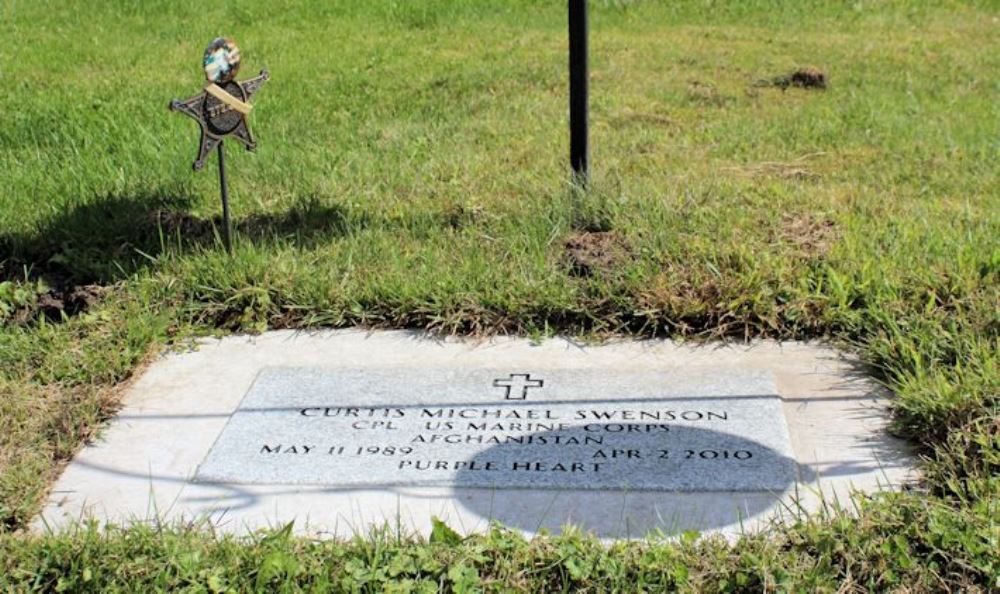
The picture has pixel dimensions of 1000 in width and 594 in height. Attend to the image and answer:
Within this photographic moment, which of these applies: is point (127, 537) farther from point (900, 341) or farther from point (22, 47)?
point (22, 47)

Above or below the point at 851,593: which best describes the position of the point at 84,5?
above

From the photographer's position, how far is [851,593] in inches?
112

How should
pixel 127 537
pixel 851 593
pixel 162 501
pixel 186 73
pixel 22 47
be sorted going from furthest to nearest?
pixel 22 47
pixel 186 73
pixel 162 501
pixel 127 537
pixel 851 593

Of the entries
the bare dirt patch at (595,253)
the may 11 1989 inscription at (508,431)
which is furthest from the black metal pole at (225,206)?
the bare dirt patch at (595,253)

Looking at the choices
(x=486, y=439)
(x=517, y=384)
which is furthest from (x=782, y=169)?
(x=486, y=439)

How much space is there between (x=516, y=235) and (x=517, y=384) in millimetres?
1054

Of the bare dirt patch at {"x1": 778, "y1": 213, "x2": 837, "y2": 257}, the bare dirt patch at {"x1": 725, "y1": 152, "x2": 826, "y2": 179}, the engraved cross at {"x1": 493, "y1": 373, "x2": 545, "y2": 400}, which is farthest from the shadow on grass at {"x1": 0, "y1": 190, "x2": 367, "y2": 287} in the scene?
the bare dirt patch at {"x1": 725, "y1": 152, "x2": 826, "y2": 179}

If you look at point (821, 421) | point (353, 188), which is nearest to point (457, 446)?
point (821, 421)

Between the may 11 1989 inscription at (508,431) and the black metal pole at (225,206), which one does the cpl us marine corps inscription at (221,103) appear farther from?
the may 11 1989 inscription at (508,431)

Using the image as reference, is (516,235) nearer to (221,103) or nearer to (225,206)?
(225,206)

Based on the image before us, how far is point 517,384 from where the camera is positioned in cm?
385

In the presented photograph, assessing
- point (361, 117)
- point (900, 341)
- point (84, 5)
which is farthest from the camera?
point (84, 5)

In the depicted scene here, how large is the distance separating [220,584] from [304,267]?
187cm

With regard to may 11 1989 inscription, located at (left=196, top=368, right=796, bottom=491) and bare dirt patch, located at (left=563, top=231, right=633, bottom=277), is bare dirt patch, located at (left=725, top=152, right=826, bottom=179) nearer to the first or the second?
bare dirt patch, located at (left=563, top=231, right=633, bottom=277)
